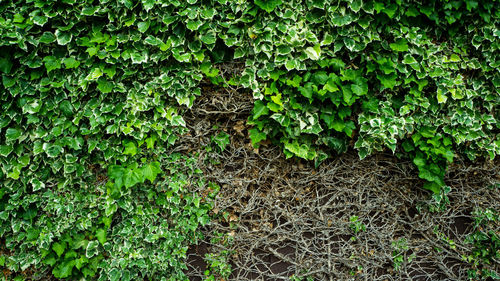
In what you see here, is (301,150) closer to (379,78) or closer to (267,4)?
(379,78)

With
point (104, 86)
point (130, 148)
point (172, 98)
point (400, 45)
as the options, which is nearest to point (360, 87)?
point (400, 45)

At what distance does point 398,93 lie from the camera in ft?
8.59

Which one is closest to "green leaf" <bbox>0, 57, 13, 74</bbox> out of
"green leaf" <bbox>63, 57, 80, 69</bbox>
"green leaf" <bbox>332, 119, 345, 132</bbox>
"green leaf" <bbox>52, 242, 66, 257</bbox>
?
"green leaf" <bbox>63, 57, 80, 69</bbox>

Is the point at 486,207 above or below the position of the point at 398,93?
below

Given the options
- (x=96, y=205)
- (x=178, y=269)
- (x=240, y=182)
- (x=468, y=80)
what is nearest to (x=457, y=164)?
(x=468, y=80)

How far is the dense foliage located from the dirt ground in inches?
7.2

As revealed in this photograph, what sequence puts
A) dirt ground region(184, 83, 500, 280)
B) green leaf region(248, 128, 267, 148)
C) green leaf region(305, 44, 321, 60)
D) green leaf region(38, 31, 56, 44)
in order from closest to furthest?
green leaf region(38, 31, 56, 44) < green leaf region(305, 44, 321, 60) < green leaf region(248, 128, 267, 148) < dirt ground region(184, 83, 500, 280)

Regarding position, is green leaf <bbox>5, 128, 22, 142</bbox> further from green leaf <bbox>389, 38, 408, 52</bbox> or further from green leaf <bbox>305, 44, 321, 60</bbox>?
green leaf <bbox>389, 38, 408, 52</bbox>

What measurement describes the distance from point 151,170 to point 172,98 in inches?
21.5

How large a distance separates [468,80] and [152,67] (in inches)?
94.0

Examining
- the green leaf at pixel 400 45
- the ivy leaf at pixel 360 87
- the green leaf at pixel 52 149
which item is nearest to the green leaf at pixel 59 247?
the green leaf at pixel 52 149

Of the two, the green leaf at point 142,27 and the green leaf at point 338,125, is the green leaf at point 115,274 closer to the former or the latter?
the green leaf at point 142,27

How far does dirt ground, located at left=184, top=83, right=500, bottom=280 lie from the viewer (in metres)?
2.71

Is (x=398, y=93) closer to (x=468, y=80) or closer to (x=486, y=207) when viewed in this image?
(x=468, y=80)
